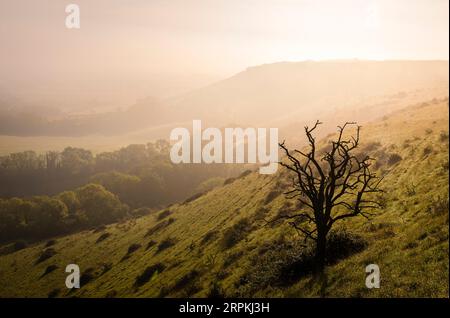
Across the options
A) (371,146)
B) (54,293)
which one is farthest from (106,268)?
(371,146)

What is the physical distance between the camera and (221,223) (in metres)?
42.3

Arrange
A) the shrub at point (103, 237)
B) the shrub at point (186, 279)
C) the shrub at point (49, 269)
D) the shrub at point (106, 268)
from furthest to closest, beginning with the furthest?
1. the shrub at point (103, 237)
2. the shrub at point (49, 269)
3. the shrub at point (106, 268)
4. the shrub at point (186, 279)

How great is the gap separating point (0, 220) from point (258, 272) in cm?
8599

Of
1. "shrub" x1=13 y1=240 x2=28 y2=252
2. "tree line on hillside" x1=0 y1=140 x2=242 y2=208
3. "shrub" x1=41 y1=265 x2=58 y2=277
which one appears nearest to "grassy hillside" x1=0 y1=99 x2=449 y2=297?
"shrub" x1=41 y1=265 x2=58 y2=277

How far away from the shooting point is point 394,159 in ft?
117

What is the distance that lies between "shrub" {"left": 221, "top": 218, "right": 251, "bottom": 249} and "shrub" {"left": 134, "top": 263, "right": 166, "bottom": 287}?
7716 mm

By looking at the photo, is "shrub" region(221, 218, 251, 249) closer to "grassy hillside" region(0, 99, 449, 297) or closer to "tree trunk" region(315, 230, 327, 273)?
"grassy hillside" region(0, 99, 449, 297)

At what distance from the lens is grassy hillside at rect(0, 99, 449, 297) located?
1639cm

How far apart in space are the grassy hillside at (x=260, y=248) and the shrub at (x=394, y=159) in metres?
0.11

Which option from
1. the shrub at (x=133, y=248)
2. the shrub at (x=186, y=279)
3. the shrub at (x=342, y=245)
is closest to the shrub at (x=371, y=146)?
the shrub at (x=342, y=245)

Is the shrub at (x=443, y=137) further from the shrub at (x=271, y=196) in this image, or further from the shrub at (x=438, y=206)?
the shrub at (x=271, y=196)

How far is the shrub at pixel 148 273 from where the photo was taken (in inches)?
1389

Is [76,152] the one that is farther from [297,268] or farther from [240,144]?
[297,268]
